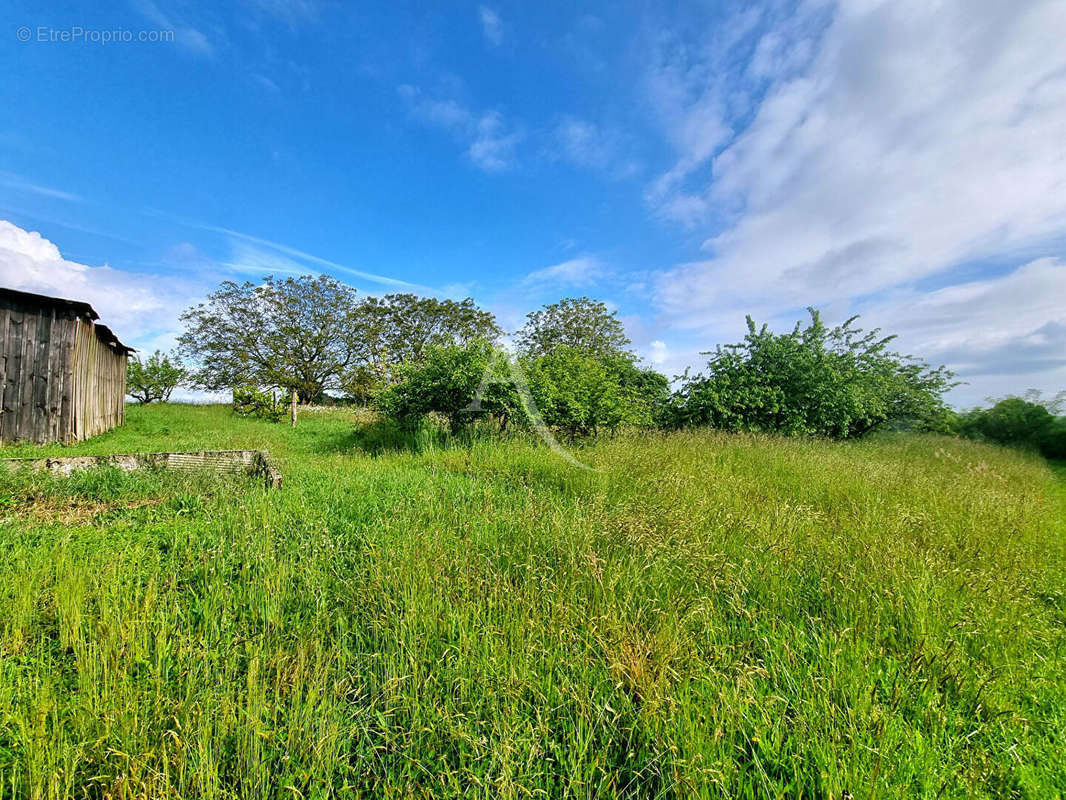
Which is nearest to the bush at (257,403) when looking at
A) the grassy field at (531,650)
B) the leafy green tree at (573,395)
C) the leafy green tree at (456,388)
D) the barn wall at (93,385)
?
the barn wall at (93,385)

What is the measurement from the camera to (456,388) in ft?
28.9

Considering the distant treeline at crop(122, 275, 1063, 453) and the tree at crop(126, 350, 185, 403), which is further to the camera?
the tree at crop(126, 350, 185, 403)

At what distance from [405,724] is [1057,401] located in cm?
2000

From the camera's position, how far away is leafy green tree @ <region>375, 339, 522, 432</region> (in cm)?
854

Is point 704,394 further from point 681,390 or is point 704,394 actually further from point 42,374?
point 42,374

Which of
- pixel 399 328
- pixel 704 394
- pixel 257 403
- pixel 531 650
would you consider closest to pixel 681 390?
pixel 704 394

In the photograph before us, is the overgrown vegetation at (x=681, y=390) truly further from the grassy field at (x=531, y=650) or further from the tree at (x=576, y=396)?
the grassy field at (x=531, y=650)

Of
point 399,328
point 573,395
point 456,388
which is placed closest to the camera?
point 573,395

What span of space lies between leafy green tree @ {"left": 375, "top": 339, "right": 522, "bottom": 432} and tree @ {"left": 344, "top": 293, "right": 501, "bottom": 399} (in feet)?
67.0

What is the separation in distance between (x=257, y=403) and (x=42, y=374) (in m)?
10.1

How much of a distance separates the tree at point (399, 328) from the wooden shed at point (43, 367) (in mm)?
17877

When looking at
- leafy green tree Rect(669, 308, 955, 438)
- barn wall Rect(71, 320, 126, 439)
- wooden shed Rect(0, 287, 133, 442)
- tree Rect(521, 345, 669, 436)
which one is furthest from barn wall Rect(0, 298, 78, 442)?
leafy green tree Rect(669, 308, 955, 438)

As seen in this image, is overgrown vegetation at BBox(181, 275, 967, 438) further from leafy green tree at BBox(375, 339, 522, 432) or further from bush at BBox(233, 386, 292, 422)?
bush at BBox(233, 386, 292, 422)

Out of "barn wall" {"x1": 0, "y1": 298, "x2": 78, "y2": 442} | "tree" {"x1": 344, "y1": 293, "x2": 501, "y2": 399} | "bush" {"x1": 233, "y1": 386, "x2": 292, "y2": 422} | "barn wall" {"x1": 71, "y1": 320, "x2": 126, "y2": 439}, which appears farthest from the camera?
"tree" {"x1": 344, "y1": 293, "x2": 501, "y2": 399}
